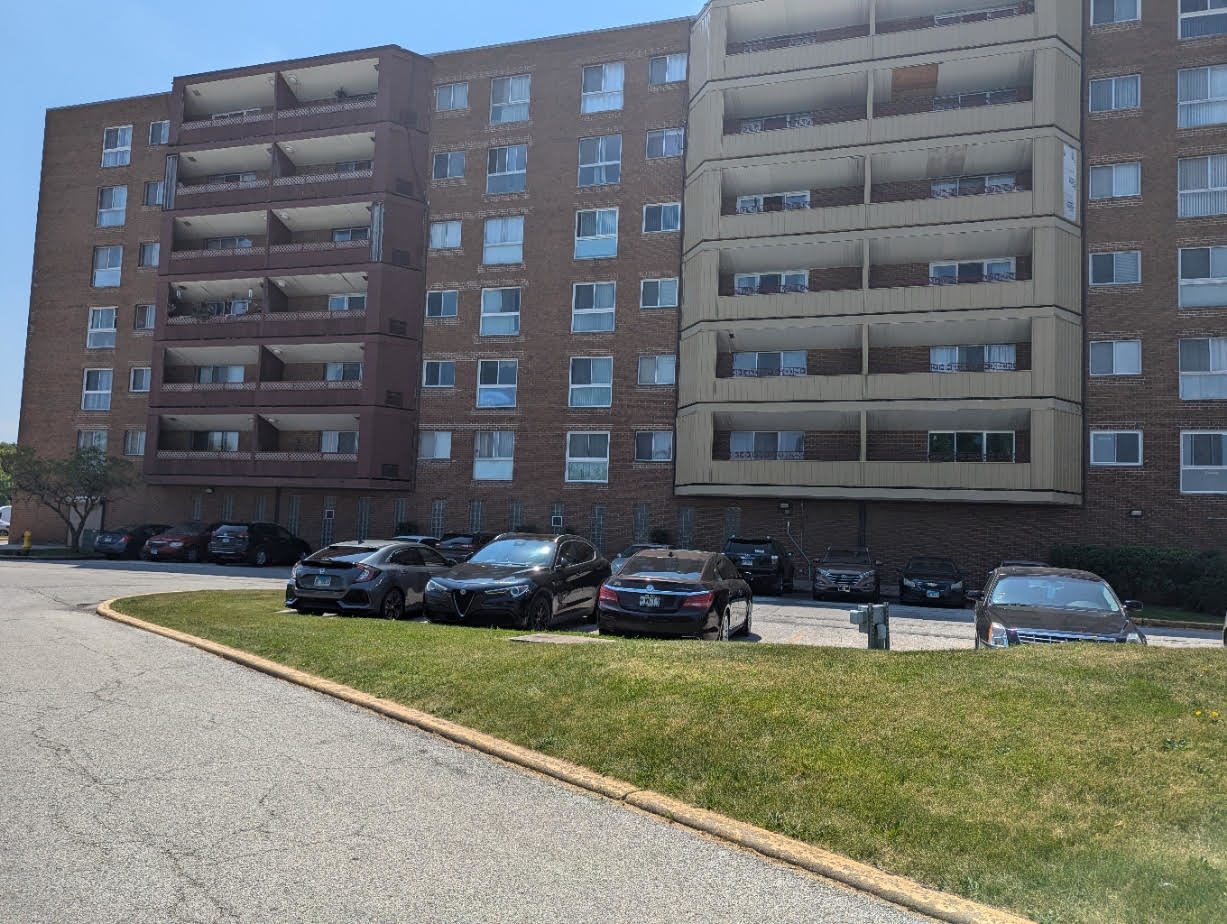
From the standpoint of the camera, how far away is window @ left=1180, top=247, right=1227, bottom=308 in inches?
1164

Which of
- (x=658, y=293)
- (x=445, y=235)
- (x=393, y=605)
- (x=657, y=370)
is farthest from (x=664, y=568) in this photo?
(x=445, y=235)

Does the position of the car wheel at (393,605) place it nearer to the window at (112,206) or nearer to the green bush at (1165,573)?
the green bush at (1165,573)

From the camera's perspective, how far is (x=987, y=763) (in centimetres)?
610

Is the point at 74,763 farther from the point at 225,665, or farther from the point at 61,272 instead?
the point at 61,272

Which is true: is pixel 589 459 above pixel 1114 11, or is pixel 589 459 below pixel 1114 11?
below

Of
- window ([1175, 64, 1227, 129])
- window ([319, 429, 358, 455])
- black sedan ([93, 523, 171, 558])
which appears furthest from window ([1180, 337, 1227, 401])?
black sedan ([93, 523, 171, 558])

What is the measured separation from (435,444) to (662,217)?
12911mm

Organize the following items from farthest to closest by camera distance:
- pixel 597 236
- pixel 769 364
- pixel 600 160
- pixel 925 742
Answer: pixel 600 160 → pixel 597 236 → pixel 769 364 → pixel 925 742

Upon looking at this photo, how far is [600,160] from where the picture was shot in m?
Result: 37.9

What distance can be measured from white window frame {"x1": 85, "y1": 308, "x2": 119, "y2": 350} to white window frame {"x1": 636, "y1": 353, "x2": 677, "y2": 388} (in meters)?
26.5

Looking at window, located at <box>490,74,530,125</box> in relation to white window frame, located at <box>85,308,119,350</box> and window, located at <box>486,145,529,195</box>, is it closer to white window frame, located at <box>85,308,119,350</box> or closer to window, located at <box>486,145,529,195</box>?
window, located at <box>486,145,529,195</box>

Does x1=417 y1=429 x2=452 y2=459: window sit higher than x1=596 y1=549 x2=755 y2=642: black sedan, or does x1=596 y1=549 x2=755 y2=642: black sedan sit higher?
x1=417 y1=429 x2=452 y2=459: window

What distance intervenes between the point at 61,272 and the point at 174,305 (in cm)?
890

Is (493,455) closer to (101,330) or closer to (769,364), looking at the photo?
(769,364)
